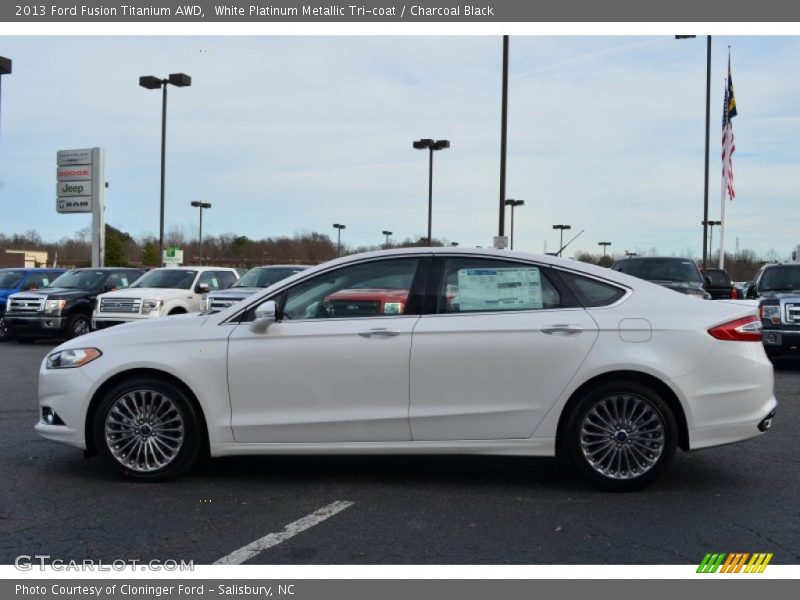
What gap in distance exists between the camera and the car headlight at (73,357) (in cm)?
599

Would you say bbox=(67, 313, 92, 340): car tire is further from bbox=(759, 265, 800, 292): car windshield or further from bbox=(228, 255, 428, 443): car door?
bbox=(759, 265, 800, 292): car windshield

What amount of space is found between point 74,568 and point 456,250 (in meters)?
3.21

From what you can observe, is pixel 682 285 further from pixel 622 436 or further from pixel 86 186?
pixel 86 186

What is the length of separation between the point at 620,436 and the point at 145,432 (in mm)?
3293

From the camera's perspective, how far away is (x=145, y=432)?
5.94 meters

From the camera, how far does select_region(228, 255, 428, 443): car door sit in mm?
5695

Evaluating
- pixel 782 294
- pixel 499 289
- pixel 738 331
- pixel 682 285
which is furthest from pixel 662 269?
pixel 499 289

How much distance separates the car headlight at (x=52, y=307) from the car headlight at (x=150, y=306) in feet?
8.07

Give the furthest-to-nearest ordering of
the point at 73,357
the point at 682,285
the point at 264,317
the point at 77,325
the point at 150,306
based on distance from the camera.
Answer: the point at 77,325
the point at 150,306
the point at 682,285
the point at 73,357
the point at 264,317

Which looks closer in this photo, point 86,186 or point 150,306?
point 150,306

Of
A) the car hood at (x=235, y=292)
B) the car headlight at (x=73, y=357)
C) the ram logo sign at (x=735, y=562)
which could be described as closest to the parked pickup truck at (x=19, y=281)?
the car hood at (x=235, y=292)

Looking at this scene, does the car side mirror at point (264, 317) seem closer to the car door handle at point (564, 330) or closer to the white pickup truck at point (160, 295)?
the car door handle at point (564, 330)

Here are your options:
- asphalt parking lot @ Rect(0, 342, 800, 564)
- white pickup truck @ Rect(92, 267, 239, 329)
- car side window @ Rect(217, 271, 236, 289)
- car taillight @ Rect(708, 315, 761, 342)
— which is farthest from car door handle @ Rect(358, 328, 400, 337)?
car side window @ Rect(217, 271, 236, 289)

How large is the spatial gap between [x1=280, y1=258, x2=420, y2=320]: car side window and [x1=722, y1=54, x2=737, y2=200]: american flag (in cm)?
2382
